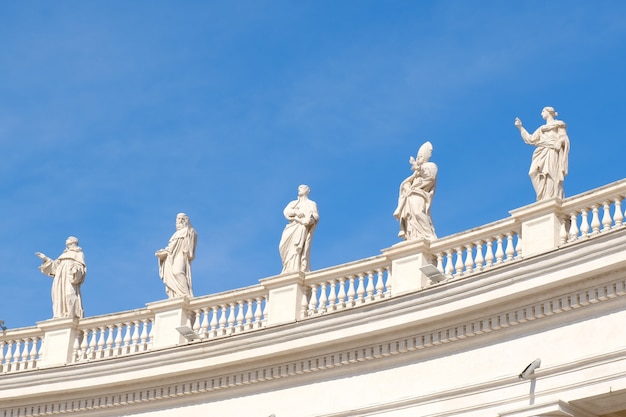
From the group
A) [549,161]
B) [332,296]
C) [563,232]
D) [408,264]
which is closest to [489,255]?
[563,232]

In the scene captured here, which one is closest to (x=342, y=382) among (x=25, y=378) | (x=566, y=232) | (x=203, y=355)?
(x=203, y=355)

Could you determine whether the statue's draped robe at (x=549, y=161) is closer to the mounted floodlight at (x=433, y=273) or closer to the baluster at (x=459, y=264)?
the baluster at (x=459, y=264)

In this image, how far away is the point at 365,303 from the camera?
3244cm

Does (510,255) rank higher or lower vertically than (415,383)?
higher

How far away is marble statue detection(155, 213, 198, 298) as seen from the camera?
36.9m

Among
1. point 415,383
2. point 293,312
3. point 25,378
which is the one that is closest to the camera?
point 415,383

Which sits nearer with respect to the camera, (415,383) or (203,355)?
(415,383)

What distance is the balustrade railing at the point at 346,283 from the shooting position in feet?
109

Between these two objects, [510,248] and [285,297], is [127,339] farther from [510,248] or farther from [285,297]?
[510,248]

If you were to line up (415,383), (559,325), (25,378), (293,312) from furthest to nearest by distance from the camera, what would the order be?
(25,378) → (293,312) → (415,383) → (559,325)

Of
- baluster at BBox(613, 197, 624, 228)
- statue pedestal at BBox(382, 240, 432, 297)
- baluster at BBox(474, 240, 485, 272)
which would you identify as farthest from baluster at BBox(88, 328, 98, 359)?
baluster at BBox(613, 197, 624, 228)

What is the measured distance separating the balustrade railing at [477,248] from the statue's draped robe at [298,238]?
144 inches

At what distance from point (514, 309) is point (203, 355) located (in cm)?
789

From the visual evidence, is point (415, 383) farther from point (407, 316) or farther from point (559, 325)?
point (559, 325)
